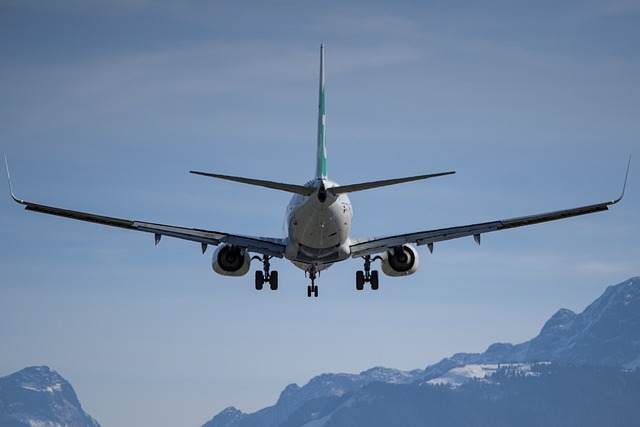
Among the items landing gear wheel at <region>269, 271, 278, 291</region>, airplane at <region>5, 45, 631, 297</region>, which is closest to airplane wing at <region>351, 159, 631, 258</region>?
airplane at <region>5, 45, 631, 297</region>

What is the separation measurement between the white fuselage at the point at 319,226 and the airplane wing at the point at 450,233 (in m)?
Answer: 4.17

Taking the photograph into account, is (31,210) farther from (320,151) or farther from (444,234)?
(444,234)

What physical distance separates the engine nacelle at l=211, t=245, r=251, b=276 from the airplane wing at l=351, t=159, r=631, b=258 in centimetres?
802

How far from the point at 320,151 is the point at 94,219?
16995mm

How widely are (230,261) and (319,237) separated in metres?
10.2

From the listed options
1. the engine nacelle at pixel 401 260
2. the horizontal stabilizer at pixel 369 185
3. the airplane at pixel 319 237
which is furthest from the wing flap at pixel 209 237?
the horizontal stabilizer at pixel 369 185

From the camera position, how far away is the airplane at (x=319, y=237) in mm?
73688

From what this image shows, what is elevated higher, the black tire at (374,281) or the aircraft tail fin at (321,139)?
the aircraft tail fin at (321,139)

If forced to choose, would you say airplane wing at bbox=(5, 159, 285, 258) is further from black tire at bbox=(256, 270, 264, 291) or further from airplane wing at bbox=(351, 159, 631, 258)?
airplane wing at bbox=(351, 159, 631, 258)

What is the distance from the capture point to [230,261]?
271 ft

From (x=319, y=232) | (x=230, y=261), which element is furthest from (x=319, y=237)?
(x=230, y=261)

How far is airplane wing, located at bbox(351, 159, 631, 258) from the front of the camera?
8194cm

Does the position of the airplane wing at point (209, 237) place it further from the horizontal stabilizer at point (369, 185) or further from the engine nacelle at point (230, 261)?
the horizontal stabilizer at point (369, 185)

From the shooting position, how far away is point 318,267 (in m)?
84.2
